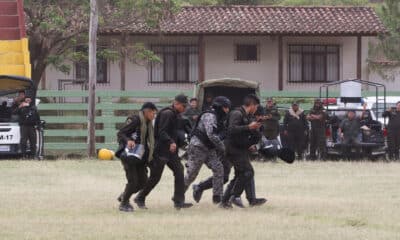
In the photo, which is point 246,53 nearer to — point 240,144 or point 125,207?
point 240,144

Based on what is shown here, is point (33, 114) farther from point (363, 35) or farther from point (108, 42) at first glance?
point (363, 35)

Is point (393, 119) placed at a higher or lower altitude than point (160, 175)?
higher

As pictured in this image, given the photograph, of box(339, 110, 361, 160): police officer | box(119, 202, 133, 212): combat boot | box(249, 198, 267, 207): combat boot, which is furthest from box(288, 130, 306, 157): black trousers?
box(119, 202, 133, 212): combat boot

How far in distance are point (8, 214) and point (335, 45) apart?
32.6m

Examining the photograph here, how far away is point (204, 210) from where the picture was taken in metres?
17.3

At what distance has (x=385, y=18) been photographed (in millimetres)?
52656

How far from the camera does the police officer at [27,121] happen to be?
28859 millimetres

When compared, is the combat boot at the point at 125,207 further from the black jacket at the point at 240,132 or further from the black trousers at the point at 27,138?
the black trousers at the point at 27,138

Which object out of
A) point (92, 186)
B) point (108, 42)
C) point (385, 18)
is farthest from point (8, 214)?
point (385, 18)

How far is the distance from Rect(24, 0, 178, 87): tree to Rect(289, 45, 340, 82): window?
35.8ft

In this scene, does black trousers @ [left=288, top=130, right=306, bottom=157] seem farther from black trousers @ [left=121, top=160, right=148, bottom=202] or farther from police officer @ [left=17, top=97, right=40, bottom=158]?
black trousers @ [left=121, top=160, right=148, bottom=202]

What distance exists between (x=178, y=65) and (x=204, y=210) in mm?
30402

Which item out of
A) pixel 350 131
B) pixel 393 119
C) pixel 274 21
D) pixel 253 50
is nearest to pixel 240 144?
pixel 350 131

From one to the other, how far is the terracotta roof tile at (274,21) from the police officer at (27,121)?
15.5 metres
